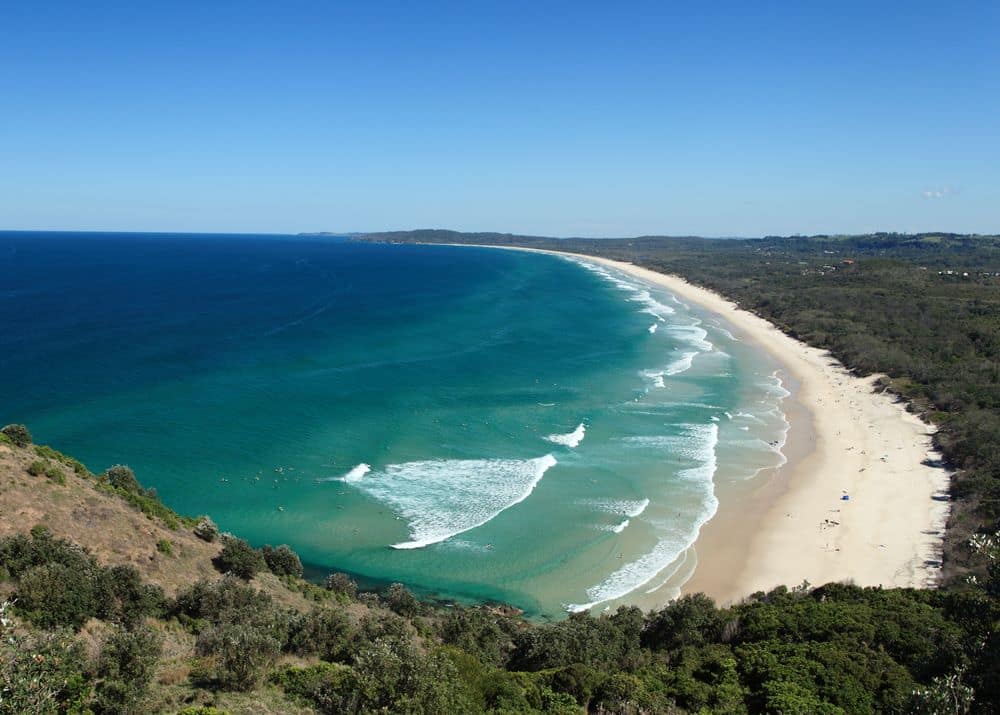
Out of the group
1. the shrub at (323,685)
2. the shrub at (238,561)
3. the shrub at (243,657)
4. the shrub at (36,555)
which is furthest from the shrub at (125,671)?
the shrub at (238,561)

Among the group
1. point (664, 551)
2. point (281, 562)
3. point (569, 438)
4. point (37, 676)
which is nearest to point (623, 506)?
point (664, 551)

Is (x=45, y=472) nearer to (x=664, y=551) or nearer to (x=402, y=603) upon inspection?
(x=402, y=603)

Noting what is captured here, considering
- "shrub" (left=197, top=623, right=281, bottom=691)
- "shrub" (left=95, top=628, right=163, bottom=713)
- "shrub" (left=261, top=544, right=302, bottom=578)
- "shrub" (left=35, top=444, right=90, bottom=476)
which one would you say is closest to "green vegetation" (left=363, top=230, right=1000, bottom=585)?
"shrub" (left=197, top=623, right=281, bottom=691)

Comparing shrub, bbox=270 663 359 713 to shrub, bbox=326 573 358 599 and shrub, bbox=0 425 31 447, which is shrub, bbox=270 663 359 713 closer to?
shrub, bbox=326 573 358 599

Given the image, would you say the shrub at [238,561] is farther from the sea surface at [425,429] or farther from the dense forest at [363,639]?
the sea surface at [425,429]

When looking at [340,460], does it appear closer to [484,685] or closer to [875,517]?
[484,685]

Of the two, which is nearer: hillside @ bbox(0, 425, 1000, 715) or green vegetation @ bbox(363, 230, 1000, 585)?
hillside @ bbox(0, 425, 1000, 715)
